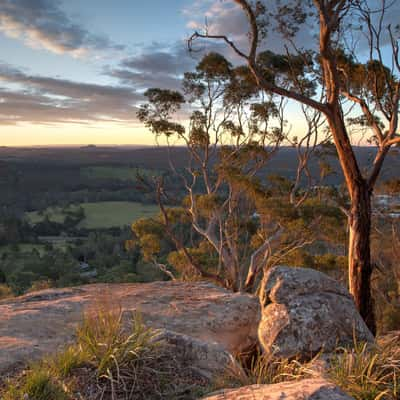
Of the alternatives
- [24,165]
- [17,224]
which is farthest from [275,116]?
[24,165]

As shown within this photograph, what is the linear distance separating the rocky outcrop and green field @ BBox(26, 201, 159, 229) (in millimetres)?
46573

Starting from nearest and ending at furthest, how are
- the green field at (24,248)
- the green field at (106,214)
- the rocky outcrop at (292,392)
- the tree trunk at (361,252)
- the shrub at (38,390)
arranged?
the rocky outcrop at (292,392) < the shrub at (38,390) < the tree trunk at (361,252) < the green field at (24,248) < the green field at (106,214)

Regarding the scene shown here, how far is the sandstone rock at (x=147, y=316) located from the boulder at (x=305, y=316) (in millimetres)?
686

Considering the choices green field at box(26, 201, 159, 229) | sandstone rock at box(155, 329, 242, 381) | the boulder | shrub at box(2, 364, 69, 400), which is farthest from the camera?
green field at box(26, 201, 159, 229)

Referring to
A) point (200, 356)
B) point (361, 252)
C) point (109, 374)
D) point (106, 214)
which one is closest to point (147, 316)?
point (200, 356)

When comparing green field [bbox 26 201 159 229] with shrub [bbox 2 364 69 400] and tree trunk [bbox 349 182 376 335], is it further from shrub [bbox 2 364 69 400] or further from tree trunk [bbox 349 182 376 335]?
shrub [bbox 2 364 69 400]

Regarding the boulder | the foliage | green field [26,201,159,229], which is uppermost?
the foliage

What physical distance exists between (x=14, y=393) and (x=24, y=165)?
2232 inches

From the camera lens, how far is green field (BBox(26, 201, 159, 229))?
165ft

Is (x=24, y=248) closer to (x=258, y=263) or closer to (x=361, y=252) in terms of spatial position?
(x=258, y=263)

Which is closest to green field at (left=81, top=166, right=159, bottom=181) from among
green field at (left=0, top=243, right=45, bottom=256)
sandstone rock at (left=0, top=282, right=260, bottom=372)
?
green field at (left=0, top=243, right=45, bottom=256)

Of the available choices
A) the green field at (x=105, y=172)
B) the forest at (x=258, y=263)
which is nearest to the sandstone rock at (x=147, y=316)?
the forest at (x=258, y=263)

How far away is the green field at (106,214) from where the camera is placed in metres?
50.2

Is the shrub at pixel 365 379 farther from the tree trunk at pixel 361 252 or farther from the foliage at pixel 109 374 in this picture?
the tree trunk at pixel 361 252
